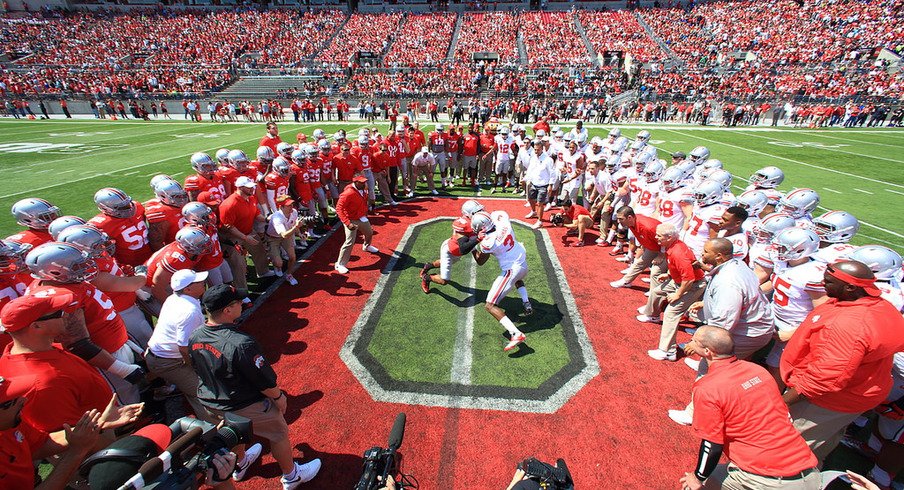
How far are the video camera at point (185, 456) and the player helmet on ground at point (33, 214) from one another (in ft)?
15.0

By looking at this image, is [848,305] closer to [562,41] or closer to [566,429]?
[566,429]

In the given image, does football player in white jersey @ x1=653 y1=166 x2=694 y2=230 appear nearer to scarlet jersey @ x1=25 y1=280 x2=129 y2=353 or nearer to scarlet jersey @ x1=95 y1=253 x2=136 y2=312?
scarlet jersey @ x1=25 y1=280 x2=129 y2=353

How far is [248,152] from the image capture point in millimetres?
18812

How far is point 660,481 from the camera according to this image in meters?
3.92

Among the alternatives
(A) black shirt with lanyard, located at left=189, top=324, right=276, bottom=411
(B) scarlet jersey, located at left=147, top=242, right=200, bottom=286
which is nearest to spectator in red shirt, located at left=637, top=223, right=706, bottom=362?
(A) black shirt with lanyard, located at left=189, top=324, right=276, bottom=411

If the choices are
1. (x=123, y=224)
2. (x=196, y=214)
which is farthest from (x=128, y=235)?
(x=196, y=214)

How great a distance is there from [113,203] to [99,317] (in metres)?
2.06

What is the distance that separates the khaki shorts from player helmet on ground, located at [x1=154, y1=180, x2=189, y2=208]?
13.3ft

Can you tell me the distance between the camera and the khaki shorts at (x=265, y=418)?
335 centimetres

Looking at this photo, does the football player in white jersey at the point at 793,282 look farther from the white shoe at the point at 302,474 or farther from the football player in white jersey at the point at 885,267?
the white shoe at the point at 302,474

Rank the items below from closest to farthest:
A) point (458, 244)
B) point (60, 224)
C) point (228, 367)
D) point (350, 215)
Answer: point (228, 367) → point (60, 224) → point (458, 244) → point (350, 215)

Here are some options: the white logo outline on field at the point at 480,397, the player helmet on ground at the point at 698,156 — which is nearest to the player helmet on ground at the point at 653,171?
the player helmet on ground at the point at 698,156

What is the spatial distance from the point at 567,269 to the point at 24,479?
8.01 meters

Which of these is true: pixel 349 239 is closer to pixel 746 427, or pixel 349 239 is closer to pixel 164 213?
pixel 164 213
